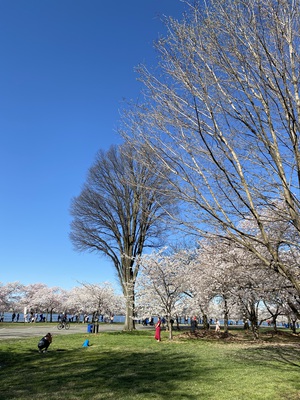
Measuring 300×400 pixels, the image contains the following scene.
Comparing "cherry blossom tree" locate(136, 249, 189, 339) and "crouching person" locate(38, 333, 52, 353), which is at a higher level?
"cherry blossom tree" locate(136, 249, 189, 339)

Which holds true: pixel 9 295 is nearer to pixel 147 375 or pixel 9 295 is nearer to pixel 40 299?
pixel 40 299

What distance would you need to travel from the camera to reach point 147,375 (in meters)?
8.86

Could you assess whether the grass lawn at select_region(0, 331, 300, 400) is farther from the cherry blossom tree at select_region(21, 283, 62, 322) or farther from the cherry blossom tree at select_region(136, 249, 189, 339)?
the cherry blossom tree at select_region(21, 283, 62, 322)

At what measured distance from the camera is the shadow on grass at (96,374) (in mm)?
7020

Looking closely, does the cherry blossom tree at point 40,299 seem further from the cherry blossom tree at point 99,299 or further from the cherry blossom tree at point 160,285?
the cherry blossom tree at point 160,285

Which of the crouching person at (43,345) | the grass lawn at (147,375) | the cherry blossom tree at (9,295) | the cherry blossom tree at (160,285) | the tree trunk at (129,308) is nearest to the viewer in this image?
the grass lawn at (147,375)

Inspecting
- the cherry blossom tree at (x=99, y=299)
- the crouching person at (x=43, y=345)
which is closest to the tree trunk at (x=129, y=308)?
the cherry blossom tree at (x=99, y=299)

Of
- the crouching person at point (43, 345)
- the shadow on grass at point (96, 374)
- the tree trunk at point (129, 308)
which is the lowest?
the shadow on grass at point (96, 374)

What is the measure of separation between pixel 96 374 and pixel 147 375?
140 centimetres

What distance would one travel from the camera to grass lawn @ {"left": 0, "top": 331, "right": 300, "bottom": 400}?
692 centimetres

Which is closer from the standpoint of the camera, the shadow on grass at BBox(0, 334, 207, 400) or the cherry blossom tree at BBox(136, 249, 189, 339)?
the shadow on grass at BBox(0, 334, 207, 400)

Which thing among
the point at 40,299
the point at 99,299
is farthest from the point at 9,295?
the point at 99,299

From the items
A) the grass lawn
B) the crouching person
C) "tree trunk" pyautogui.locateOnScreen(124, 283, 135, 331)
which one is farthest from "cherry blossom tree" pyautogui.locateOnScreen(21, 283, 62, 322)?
the grass lawn

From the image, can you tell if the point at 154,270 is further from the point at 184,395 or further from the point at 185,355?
the point at 184,395
